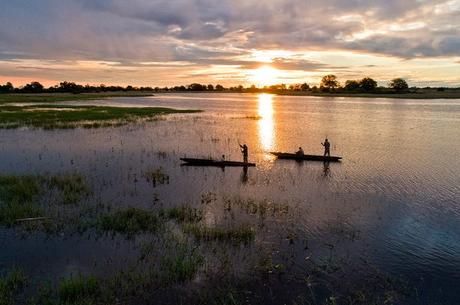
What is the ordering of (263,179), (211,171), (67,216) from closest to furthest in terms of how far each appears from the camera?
1. (67,216)
2. (263,179)
3. (211,171)

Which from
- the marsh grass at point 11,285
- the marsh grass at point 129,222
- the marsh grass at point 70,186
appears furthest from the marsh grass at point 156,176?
the marsh grass at point 11,285

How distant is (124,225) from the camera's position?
16406 mm

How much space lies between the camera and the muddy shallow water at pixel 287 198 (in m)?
13.6

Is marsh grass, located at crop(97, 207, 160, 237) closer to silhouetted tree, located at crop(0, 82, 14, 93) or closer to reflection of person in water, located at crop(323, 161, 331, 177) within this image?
reflection of person in water, located at crop(323, 161, 331, 177)

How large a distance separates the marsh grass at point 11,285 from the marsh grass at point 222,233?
21.0 ft

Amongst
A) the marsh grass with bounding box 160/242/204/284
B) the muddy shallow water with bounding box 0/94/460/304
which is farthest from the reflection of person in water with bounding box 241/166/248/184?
the marsh grass with bounding box 160/242/204/284

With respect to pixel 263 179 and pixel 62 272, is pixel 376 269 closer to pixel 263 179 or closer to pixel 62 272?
pixel 62 272

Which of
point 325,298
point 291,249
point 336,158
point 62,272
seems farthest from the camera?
point 336,158

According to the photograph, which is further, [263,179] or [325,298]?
[263,179]

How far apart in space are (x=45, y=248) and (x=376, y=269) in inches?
478

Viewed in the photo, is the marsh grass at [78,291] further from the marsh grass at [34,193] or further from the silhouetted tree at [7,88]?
the silhouetted tree at [7,88]

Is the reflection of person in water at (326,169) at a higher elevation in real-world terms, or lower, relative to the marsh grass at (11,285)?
lower

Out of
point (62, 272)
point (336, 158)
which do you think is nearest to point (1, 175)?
point (62, 272)

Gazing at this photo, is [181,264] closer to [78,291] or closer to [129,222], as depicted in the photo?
[78,291]
